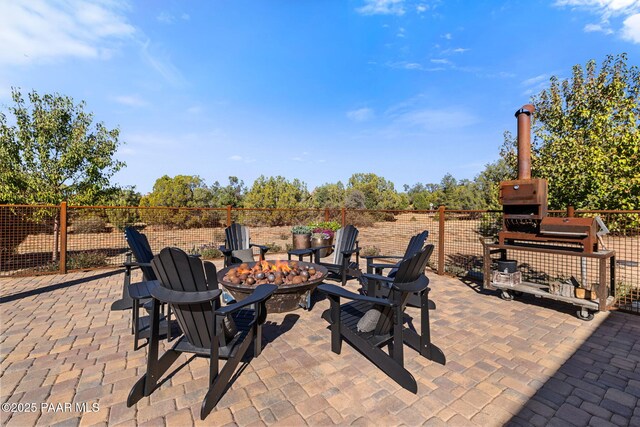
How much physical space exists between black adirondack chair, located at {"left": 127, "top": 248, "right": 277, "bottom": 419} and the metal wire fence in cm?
465

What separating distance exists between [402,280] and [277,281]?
150cm

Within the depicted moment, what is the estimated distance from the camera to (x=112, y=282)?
513 centimetres

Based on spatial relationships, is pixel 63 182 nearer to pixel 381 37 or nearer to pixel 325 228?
pixel 325 228

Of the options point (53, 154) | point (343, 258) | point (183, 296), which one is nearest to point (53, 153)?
point (53, 154)

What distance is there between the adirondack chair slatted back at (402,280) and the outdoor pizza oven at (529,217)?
2.47 metres

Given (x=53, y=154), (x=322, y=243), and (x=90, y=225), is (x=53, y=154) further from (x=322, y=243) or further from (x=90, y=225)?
(x=322, y=243)

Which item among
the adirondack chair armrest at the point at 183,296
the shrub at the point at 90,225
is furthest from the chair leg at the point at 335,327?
the shrub at the point at 90,225

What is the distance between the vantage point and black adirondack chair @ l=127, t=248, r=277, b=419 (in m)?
1.88

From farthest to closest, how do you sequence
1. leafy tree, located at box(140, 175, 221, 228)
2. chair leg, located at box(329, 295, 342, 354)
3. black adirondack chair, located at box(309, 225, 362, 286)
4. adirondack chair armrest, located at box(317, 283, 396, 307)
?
leafy tree, located at box(140, 175, 221, 228), black adirondack chair, located at box(309, 225, 362, 286), chair leg, located at box(329, 295, 342, 354), adirondack chair armrest, located at box(317, 283, 396, 307)

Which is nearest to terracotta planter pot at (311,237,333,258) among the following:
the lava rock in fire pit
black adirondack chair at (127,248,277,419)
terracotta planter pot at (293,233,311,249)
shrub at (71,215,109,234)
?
terracotta planter pot at (293,233,311,249)

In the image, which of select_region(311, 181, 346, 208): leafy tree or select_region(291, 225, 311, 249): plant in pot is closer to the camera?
select_region(291, 225, 311, 249): plant in pot

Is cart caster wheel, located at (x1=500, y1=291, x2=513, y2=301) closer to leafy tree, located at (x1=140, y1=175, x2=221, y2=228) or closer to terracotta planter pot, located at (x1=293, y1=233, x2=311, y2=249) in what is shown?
terracotta planter pot, located at (x1=293, y1=233, x2=311, y2=249)

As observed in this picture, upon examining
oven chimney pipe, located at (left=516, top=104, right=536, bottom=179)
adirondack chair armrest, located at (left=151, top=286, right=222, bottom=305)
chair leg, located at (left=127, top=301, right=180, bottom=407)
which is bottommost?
chair leg, located at (left=127, top=301, right=180, bottom=407)

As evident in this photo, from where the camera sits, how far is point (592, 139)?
21.5 feet
